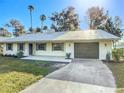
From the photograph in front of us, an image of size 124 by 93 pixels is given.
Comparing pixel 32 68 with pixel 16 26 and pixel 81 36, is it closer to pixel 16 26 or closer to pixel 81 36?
pixel 81 36

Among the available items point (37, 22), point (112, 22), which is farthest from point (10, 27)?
point (112, 22)

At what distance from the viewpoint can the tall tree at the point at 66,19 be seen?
1658 inches

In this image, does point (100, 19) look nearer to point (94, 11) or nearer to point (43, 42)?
point (94, 11)

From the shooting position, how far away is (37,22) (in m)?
49.1

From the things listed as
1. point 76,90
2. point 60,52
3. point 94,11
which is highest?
point 94,11

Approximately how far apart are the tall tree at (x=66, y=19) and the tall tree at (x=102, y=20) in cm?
413

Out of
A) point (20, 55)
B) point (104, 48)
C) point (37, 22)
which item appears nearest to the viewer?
point (104, 48)

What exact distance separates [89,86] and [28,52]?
645 inches

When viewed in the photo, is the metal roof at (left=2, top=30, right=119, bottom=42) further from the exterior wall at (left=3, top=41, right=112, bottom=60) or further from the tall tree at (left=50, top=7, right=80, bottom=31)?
the tall tree at (left=50, top=7, right=80, bottom=31)

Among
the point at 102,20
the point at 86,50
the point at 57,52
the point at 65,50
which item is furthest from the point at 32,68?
the point at 102,20

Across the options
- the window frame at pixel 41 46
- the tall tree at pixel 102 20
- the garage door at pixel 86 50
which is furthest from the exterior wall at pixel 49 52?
the tall tree at pixel 102 20

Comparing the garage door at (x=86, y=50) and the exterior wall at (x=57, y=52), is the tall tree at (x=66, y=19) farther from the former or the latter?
the garage door at (x=86, y=50)

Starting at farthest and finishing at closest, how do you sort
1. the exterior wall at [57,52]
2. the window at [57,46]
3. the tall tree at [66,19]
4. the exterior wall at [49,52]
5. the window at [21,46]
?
the tall tree at [66,19], the window at [21,46], the exterior wall at [49,52], the window at [57,46], the exterior wall at [57,52]

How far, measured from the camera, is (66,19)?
140 feet
